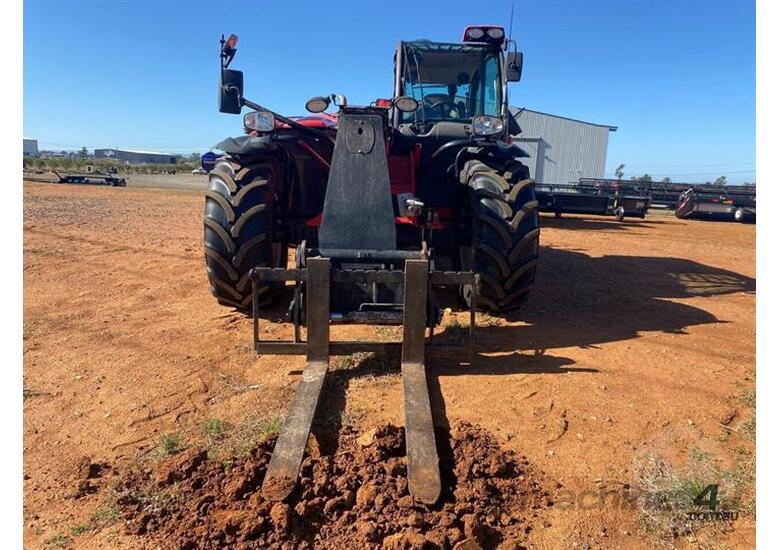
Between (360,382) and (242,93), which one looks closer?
(360,382)

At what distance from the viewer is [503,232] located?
4422mm

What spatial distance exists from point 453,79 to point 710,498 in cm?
517

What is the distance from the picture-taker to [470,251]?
498cm

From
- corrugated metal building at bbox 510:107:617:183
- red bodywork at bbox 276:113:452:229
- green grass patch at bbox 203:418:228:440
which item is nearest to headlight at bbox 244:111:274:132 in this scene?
red bodywork at bbox 276:113:452:229

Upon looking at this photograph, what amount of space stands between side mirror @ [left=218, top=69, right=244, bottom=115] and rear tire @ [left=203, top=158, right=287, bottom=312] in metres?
0.54

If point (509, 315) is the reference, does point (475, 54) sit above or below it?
above

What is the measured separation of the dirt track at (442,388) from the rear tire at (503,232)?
1.57 feet

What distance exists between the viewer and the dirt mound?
85.3 inches

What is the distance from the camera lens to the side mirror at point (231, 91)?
430 cm

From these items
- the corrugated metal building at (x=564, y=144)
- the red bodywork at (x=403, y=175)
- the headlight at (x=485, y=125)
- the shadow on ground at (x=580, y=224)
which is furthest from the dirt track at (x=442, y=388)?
the corrugated metal building at (x=564, y=144)

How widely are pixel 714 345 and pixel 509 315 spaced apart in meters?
1.80

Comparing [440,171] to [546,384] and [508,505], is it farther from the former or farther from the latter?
[508,505]

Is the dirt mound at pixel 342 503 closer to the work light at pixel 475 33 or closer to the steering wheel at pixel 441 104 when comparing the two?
the steering wheel at pixel 441 104

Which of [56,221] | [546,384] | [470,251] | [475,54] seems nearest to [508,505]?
[546,384]
